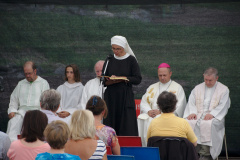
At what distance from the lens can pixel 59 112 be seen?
293 inches

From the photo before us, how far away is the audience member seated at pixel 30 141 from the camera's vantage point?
12.1ft

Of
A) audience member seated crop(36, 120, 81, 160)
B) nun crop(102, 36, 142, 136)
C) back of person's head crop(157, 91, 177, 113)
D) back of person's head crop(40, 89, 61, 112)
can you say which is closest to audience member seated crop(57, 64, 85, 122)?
nun crop(102, 36, 142, 136)

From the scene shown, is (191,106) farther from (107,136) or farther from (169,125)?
(107,136)

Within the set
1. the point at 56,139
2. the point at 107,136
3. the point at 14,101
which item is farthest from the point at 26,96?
the point at 56,139

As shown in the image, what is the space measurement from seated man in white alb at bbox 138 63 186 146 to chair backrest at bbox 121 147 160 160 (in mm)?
3319

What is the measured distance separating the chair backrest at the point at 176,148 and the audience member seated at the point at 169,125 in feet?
0.27

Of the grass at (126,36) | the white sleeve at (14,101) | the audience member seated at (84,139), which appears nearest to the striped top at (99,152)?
the audience member seated at (84,139)

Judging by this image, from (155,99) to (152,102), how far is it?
7 cm

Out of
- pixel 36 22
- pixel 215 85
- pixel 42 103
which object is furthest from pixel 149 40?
pixel 42 103

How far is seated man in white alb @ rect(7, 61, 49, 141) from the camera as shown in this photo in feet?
24.9

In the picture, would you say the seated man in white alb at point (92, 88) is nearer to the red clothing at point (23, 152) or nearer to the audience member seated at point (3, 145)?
the audience member seated at point (3, 145)

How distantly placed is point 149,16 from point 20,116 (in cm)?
287

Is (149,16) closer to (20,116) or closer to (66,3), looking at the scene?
(66,3)

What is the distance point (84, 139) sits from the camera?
3670 millimetres
